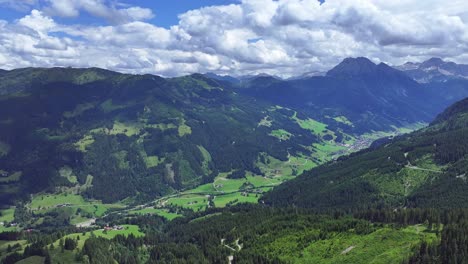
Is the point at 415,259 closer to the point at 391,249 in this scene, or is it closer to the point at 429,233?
the point at 391,249

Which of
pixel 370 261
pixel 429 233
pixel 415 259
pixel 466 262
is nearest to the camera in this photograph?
pixel 466 262

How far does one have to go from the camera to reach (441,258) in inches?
6560

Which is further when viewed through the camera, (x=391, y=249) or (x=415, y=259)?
(x=391, y=249)

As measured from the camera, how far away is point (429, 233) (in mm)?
199250

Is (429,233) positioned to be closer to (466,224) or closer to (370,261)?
(466,224)

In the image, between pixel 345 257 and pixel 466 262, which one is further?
pixel 345 257

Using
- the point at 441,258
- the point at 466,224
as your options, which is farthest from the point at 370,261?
the point at 466,224

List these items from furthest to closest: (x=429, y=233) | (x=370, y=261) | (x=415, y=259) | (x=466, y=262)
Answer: (x=429, y=233) < (x=370, y=261) < (x=415, y=259) < (x=466, y=262)

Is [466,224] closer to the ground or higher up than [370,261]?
higher up

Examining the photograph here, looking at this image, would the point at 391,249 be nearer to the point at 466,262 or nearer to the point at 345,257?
the point at 345,257

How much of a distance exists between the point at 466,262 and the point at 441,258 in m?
9.51

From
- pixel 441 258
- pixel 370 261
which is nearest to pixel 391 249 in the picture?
pixel 370 261

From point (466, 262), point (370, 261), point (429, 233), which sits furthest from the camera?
point (429, 233)

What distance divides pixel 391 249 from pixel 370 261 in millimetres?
12071
